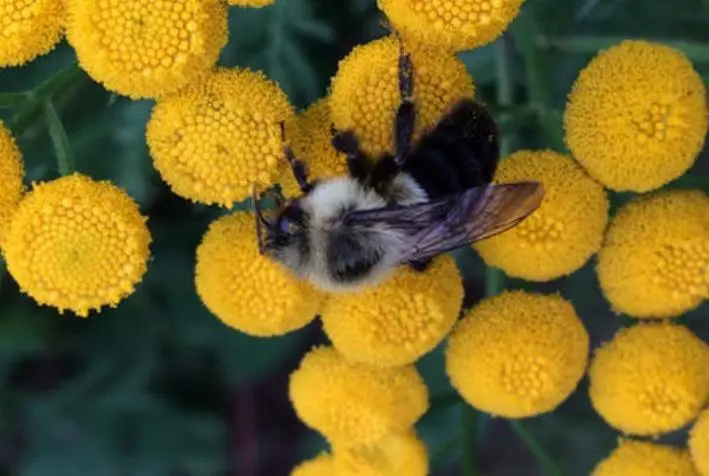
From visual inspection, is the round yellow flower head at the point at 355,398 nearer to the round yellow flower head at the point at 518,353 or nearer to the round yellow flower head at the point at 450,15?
the round yellow flower head at the point at 518,353

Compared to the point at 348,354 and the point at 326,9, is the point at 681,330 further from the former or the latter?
the point at 326,9

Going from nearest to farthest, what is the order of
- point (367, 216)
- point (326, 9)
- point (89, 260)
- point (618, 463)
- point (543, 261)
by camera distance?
point (367, 216)
point (89, 260)
point (543, 261)
point (618, 463)
point (326, 9)

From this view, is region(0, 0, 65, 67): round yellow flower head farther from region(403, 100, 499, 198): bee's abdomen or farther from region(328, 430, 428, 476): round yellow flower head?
region(328, 430, 428, 476): round yellow flower head

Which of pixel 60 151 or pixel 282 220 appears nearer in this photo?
pixel 282 220

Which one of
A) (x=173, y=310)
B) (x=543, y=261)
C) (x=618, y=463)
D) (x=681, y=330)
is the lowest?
(x=173, y=310)

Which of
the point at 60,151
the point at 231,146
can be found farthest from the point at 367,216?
the point at 60,151

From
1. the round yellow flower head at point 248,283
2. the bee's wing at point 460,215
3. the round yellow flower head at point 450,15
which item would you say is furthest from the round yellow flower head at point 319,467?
the round yellow flower head at point 450,15
